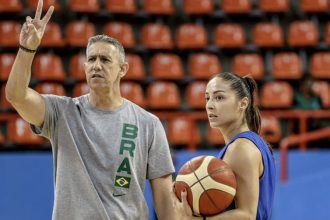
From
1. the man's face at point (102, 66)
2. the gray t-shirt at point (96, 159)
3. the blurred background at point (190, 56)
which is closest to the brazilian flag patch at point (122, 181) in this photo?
the gray t-shirt at point (96, 159)

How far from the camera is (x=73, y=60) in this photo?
1000 cm

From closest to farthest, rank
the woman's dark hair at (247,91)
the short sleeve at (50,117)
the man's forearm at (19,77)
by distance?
the man's forearm at (19,77) < the short sleeve at (50,117) < the woman's dark hair at (247,91)

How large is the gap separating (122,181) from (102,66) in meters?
0.58

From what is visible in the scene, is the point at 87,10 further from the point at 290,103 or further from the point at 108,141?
the point at 108,141

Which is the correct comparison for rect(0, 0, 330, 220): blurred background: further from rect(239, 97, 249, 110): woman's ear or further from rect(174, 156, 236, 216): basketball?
rect(174, 156, 236, 216): basketball

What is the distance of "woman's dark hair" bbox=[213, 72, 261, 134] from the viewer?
3.55 metres

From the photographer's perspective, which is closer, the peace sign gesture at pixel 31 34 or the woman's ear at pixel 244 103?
the peace sign gesture at pixel 31 34

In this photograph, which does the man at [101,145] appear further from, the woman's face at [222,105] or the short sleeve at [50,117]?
the woman's face at [222,105]

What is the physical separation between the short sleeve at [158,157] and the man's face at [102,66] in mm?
342

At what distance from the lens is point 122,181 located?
345cm

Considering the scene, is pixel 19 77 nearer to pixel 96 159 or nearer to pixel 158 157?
pixel 96 159

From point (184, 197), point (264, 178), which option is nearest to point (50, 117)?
point (184, 197)

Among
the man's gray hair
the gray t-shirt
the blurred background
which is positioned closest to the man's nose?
the man's gray hair

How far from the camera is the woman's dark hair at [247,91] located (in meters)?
3.55
